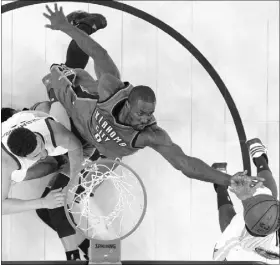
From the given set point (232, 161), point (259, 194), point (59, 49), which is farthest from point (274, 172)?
point (59, 49)

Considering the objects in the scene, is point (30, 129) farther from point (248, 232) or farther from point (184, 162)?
point (248, 232)

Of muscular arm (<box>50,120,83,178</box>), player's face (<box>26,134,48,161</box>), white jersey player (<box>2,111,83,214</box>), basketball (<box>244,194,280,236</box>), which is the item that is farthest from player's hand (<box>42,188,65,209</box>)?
basketball (<box>244,194,280,236</box>)

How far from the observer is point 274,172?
10.1ft

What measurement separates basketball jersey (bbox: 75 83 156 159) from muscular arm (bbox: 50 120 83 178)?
4.7 inches

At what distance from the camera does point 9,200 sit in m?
2.59

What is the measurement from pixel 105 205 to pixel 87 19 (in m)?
1.36

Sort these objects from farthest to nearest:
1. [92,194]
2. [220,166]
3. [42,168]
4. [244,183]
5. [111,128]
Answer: [220,166] < [92,194] < [42,168] < [111,128] < [244,183]

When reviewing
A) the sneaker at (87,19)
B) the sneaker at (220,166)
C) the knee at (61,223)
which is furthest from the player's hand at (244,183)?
the sneaker at (87,19)

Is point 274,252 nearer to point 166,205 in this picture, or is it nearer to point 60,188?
point 166,205

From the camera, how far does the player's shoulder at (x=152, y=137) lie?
2359 mm

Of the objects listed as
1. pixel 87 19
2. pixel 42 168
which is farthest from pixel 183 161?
pixel 87 19

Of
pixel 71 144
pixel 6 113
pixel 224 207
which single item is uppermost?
pixel 6 113

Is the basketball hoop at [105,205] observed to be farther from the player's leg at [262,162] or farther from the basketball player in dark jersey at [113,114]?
the player's leg at [262,162]

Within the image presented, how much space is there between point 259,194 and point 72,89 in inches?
56.2
